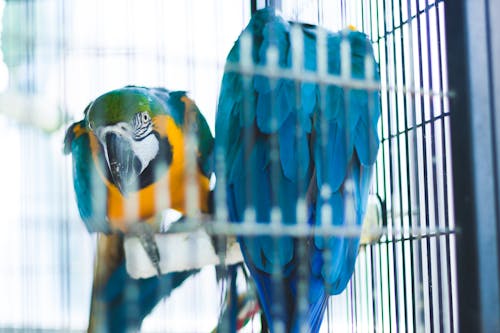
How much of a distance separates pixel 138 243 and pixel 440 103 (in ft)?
1.26

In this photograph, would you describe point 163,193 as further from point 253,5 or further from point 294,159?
point 253,5

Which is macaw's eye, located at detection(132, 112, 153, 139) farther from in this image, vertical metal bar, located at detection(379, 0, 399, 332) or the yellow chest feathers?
vertical metal bar, located at detection(379, 0, 399, 332)

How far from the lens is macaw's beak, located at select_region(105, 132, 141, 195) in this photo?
77cm

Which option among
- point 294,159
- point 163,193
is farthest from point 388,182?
point 163,193

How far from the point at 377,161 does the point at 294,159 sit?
0.16 metres

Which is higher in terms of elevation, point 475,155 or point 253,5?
point 253,5

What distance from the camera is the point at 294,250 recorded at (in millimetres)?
734

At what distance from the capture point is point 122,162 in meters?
0.80

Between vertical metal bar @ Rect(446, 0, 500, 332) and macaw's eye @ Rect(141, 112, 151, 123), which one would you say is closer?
vertical metal bar @ Rect(446, 0, 500, 332)

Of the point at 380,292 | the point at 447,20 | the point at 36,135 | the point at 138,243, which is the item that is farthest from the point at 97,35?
the point at 380,292

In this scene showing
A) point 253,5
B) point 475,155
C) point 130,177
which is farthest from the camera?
point 253,5

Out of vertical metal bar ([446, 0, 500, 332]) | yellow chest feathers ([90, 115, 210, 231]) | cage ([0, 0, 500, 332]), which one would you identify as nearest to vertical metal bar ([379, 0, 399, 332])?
cage ([0, 0, 500, 332])

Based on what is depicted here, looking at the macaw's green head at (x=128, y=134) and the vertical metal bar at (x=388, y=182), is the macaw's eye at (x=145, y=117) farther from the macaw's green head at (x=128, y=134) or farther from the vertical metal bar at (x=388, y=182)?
the vertical metal bar at (x=388, y=182)

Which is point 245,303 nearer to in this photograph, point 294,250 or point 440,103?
point 294,250
